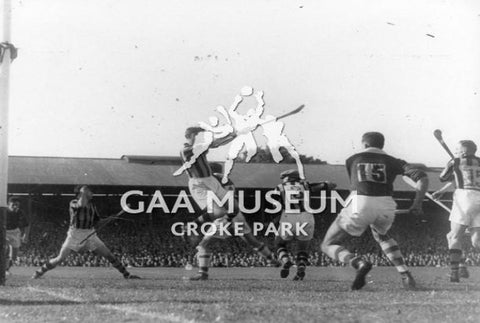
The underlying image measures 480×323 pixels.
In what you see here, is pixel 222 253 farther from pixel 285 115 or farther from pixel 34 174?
pixel 285 115

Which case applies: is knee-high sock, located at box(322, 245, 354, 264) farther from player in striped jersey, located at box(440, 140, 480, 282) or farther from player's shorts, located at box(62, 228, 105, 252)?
player's shorts, located at box(62, 228, 105, 252)

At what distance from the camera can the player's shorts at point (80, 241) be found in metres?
13.9

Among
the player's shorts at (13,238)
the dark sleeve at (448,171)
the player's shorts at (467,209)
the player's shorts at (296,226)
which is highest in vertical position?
the dark sleeve at (448,171)

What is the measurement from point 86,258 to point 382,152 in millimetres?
15684

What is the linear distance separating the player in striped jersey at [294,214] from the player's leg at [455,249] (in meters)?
2.29

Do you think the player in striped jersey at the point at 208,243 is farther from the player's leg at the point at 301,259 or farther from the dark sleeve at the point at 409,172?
the dark sleeve at the point at 409,172

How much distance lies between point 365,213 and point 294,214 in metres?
4.94

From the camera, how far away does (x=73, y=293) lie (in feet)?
30.1

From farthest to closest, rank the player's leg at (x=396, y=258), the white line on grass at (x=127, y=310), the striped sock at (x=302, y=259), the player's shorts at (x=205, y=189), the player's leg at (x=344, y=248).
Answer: the striped sock at (x=302, y=259) → the player's shorts at (x=205, y=189) → the player's leg at (x=396, y=258) → the player's leg at (x=344, y=248) → the white line on grass at (x=127, y=310)

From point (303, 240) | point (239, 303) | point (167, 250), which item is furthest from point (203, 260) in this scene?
point (167, 250)

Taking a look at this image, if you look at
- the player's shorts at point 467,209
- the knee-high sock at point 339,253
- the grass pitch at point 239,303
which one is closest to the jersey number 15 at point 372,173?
the knee-high sock at point 339,253

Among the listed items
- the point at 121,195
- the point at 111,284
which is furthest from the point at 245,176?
the point at 111,284

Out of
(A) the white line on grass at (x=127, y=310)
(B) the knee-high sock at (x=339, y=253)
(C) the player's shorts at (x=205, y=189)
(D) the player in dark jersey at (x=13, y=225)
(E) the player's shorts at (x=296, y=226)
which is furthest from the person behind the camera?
(D) the player in dark jersey at (x=13, y=225)

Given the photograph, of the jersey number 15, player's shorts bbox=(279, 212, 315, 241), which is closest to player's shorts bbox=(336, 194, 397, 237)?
the jersey number 15
